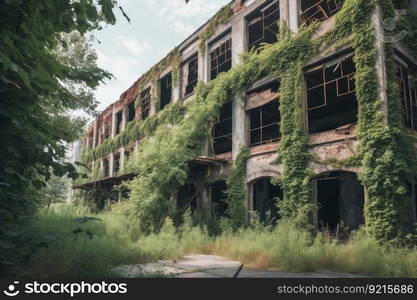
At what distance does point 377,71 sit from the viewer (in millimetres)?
8719

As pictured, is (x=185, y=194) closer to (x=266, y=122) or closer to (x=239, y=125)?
(x=239, y=125)

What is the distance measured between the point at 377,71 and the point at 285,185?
4105 mm

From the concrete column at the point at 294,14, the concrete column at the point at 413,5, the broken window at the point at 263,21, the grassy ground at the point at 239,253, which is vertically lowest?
the grassy ground at the point at 239,253

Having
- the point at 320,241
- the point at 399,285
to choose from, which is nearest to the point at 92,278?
the point at 399,285

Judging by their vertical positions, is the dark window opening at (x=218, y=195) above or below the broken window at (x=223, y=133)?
below

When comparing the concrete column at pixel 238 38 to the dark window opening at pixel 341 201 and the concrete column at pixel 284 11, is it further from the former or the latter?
the dark window opening at pixel 341 201

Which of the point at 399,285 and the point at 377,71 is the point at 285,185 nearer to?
the point at 377,71

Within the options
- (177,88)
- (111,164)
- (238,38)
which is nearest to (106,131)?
(111,164)

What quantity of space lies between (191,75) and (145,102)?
508 centimetres

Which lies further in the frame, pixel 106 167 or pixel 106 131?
pixel 106 131

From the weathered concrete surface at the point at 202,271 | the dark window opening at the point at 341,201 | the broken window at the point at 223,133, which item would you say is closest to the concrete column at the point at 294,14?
the broken window at the point at 223,133

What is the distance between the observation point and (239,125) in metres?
12.7

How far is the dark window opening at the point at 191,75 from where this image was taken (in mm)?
16478

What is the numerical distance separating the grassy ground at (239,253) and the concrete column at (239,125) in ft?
11.3
